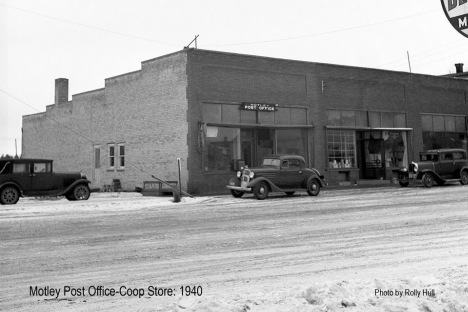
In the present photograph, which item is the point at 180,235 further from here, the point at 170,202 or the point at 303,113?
the point at 303,113

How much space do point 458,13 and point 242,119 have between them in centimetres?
2056

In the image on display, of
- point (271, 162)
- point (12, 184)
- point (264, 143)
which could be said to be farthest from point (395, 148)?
point (12, 184)

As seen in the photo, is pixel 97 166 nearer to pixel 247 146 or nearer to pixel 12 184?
pixel 247 146

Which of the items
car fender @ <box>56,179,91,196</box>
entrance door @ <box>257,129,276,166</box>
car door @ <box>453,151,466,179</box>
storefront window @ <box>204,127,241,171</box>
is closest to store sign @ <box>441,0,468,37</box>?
car fender @ <box>56,179,91,196</box>

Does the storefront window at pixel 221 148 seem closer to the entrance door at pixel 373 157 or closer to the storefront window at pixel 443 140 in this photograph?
the entrance door at pixel 373 157

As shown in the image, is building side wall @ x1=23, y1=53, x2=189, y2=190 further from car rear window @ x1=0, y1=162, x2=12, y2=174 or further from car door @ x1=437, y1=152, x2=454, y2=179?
car door @ x1=437, y1=152, x2=454, y2=179

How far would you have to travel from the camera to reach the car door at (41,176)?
61.3 feet

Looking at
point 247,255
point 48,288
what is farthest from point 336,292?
point 48,288

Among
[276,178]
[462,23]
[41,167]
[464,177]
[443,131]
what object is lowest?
[464,177]

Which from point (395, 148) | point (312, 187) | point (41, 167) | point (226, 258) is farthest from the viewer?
point (395, 148)

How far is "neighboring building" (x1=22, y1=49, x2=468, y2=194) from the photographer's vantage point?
23641 mm

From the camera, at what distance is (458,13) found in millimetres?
4312

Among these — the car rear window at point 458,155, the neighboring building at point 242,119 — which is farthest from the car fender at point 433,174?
the neighboring building at point 242,119

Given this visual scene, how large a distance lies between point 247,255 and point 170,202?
11432 millimetres
